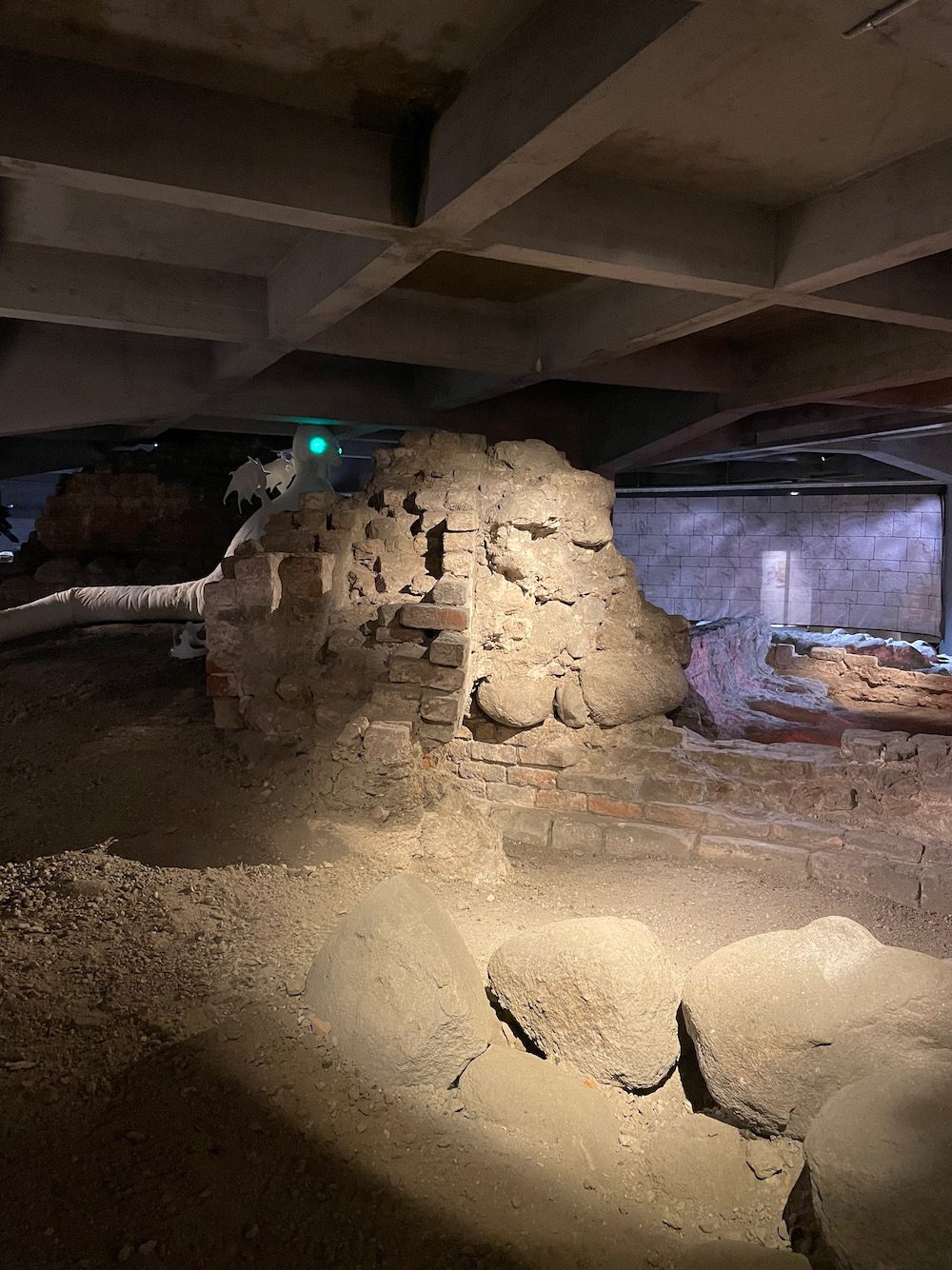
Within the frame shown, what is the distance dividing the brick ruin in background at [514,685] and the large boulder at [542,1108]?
1647 mm

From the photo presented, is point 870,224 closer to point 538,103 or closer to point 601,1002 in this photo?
point 538,103

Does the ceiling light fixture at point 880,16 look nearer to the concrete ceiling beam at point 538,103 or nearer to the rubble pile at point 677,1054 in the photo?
the concrete ceiling beam at point 538,103

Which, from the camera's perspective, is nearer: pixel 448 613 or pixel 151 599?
pixel 448 613

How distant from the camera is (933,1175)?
1666 millimetres

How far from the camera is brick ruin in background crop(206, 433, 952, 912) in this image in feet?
12.8

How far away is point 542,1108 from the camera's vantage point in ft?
7.51

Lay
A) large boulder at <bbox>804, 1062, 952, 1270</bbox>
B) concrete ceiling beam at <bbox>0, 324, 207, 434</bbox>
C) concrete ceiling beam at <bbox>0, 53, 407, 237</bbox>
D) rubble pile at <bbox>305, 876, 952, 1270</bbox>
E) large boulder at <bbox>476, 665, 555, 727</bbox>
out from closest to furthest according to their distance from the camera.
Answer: large boulder at <bbox>804, 1062, 952, 1270</bbox> < rubble pile at <bbox>305, 876, 952, 1270</bbox> < concrete ceiling beam at <bbox>0, 53, 407, 237</bbox> < large boulder at <bbox>476, 665, 555, 727</bbox> < concrete ceiling beam at <bbox>0, 324, 207, 434</bbox>

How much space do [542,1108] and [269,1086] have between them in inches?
29.9

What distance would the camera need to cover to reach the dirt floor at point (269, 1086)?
1721 millimetres

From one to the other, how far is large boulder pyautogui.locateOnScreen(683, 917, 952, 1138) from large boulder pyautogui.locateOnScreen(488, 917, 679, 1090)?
0.12 metres

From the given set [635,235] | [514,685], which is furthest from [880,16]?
[514,685]

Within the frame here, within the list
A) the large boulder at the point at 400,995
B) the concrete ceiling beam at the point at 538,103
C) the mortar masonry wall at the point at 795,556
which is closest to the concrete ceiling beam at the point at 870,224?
the concrete ceiling beam at the point at 538,103

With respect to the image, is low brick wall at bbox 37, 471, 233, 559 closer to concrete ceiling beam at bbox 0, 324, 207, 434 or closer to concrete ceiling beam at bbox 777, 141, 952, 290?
concrete ceiling beam at bbox 0, 324, 207, 434

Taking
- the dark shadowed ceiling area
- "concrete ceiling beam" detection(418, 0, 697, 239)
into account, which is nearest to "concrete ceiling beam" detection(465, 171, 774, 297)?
the dark shadowed ceiling area
